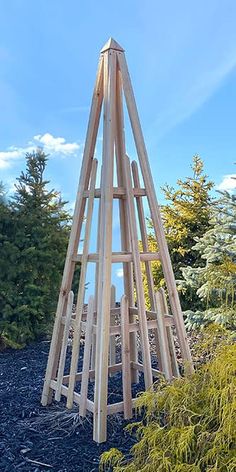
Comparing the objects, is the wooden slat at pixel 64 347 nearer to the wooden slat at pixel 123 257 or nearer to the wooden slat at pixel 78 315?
the wooden slat at pixel 78 315

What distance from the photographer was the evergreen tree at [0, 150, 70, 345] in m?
4.03

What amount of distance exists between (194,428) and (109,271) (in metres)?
0.97

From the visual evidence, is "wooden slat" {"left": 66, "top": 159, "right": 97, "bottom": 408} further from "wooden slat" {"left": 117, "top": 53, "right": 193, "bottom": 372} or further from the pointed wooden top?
the pointed wooden top

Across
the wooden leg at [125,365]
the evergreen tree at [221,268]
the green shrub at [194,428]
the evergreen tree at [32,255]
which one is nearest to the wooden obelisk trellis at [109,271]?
the wooden leg at [125,365]

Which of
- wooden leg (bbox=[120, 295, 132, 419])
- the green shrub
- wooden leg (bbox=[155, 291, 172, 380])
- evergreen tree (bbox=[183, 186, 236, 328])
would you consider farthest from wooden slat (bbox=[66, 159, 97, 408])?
evergreen tree (bbox=[183, 186, 236, 328])

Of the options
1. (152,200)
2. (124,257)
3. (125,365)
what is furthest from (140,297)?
(152,200)

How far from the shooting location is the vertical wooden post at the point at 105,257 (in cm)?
218

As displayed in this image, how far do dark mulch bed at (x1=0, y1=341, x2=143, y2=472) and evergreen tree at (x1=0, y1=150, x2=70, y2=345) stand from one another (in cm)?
102

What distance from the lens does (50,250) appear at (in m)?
4.21

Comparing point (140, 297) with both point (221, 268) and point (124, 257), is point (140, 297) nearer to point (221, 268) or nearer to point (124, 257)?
point (124, 257)

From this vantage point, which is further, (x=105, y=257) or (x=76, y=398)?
(x=76, y=398)

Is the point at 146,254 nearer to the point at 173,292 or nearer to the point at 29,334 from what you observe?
the point at 173,292

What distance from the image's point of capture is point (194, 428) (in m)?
1.53

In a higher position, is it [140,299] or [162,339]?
[140,299]
